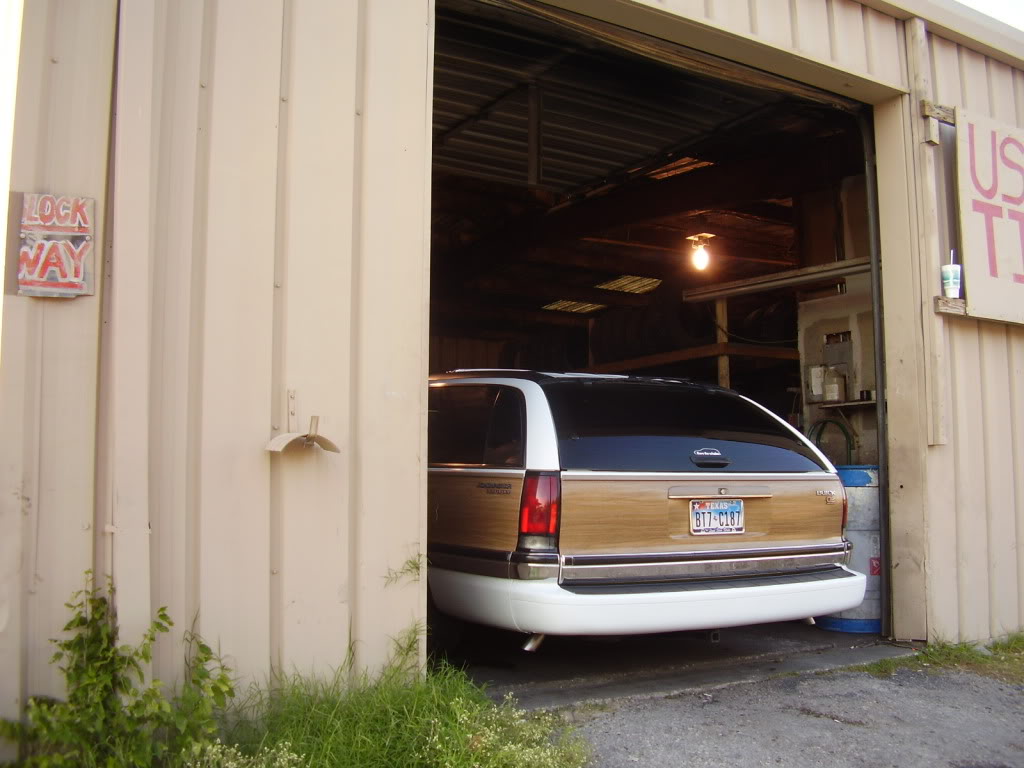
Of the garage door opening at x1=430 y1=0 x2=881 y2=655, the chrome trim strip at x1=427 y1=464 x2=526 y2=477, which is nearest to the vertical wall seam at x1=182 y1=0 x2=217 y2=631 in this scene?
the chrome trim strip at x1=427 y1=464 x2=526 y2=477

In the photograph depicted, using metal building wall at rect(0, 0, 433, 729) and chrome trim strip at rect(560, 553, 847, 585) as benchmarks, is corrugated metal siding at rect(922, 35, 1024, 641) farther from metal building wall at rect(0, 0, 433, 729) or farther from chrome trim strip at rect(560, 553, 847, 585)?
metal building wall at rect(0, 0, 433, 729)

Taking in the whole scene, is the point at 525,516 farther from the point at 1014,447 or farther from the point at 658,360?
the point at 658,360

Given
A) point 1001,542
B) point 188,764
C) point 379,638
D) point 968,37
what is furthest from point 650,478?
point 968,37

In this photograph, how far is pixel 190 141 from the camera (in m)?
3.70

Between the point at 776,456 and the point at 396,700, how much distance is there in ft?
8.32

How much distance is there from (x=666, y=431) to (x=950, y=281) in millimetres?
2783

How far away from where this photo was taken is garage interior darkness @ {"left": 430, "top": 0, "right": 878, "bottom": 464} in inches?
255

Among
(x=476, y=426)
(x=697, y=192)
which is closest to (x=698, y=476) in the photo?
(x=476, y=426)

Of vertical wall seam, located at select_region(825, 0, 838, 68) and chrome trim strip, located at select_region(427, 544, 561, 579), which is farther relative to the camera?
vertical wall seam, located at select_region(825, 0, 838, 68)

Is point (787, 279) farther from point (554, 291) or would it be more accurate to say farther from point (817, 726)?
point (554, 291)

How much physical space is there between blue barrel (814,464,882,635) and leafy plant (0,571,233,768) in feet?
14.9

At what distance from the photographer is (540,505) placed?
4379 mm

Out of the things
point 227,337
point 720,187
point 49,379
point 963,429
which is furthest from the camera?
point 720,187

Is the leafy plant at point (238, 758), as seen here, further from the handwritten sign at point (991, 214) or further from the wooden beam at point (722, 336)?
→ the wooden beam at point (722, 336)
